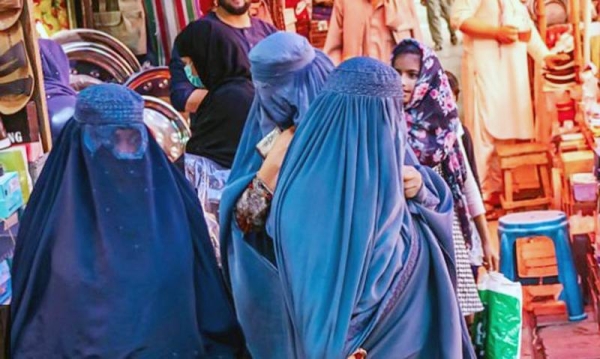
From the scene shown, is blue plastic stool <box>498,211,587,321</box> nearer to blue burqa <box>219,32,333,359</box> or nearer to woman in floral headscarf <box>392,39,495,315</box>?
woman in floral headscarf <box>392,39,495,315</box>

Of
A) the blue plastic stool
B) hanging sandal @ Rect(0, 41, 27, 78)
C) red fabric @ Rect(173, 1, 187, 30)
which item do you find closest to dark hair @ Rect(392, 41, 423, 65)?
hanging sandal @ Rect(0, 41, 27, 78)

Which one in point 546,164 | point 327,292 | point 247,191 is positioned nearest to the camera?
point 327,292

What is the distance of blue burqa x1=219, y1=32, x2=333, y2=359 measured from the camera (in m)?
3.21

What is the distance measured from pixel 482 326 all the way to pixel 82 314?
56.3 inches

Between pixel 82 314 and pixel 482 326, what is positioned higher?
pixel 82 314

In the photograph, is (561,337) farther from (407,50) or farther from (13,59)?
(13,59)

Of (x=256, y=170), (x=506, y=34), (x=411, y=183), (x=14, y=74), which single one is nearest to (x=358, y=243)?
(x=411, y=183)

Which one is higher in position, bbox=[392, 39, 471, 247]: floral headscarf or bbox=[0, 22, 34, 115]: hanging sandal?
bbox=[0, 22, 34, 115]: hanging sandal

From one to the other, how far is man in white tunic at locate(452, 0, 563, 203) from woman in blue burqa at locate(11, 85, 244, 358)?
14.7ft

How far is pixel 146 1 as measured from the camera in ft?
22.4

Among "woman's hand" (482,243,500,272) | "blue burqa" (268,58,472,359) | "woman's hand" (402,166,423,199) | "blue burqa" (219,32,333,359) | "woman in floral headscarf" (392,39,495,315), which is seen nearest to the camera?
"blue burqa" (268,58,472,359)

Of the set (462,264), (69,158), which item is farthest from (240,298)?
(462,264)

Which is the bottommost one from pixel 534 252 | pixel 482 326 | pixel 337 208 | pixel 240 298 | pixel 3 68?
pixel 534 252

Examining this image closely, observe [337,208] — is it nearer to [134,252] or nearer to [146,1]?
[134,252]
